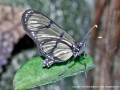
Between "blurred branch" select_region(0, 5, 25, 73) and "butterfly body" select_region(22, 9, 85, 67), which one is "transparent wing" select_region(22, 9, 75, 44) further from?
"blurred branch" select_region(0, 5, 25, 73)

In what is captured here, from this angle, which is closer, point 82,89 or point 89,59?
point 89,59

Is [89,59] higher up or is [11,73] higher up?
[89,59]

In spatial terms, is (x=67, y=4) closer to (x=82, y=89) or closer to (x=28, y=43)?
(x=28, y=43)

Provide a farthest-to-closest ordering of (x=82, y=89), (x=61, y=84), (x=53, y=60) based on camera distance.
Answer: (x=82, y=89)
(x=61, y=84)
(x=53, y=60)

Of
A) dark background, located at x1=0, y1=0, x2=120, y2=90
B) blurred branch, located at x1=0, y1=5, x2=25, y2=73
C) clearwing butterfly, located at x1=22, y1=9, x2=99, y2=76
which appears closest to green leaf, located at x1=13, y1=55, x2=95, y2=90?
clearwing butterfly, located at x1=22, y1=9, x2=99, y2=76

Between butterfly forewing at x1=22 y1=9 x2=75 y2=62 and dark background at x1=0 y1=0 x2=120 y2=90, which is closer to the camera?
butterfly forewing at x1=22 y1=9 x2=75 y2=62

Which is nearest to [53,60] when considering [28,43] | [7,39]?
[7,39]
